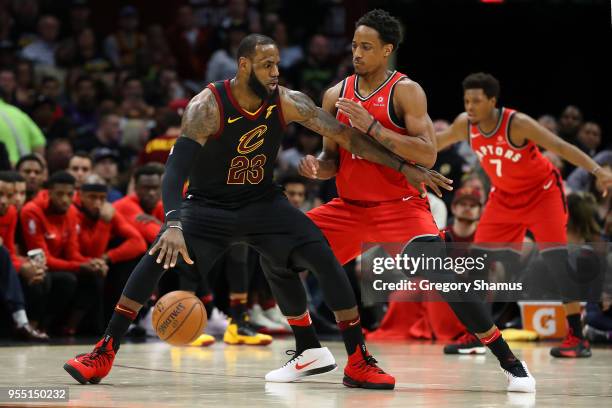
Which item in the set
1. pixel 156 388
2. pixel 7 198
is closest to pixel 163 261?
pixel 156 388

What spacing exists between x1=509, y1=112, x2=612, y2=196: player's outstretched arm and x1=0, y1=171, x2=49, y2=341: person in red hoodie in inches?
168

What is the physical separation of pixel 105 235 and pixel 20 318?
1326 mm

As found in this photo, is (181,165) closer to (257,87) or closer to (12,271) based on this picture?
(257,87)

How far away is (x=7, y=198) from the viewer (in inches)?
386

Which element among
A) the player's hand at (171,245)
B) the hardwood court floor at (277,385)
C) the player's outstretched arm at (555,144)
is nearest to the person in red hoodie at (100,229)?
the hardwood court floor at (277,385)

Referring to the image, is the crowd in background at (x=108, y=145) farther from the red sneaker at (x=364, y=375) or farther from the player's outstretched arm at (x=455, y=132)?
the red sneaker at (x=364, y=375)

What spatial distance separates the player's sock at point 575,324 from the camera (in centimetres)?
893

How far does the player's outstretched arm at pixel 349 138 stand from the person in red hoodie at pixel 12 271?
398 centimetres

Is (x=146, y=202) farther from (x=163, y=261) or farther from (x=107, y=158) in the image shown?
(x=163, y=261)

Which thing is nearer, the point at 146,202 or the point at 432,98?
the point at 146,202

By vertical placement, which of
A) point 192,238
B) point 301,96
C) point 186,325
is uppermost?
point 301,96

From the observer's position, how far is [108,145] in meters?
13.0

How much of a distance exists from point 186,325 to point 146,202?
4929 millimetres

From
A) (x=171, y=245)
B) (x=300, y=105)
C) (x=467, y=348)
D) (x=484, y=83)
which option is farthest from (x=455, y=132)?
(x=171, y=245)
